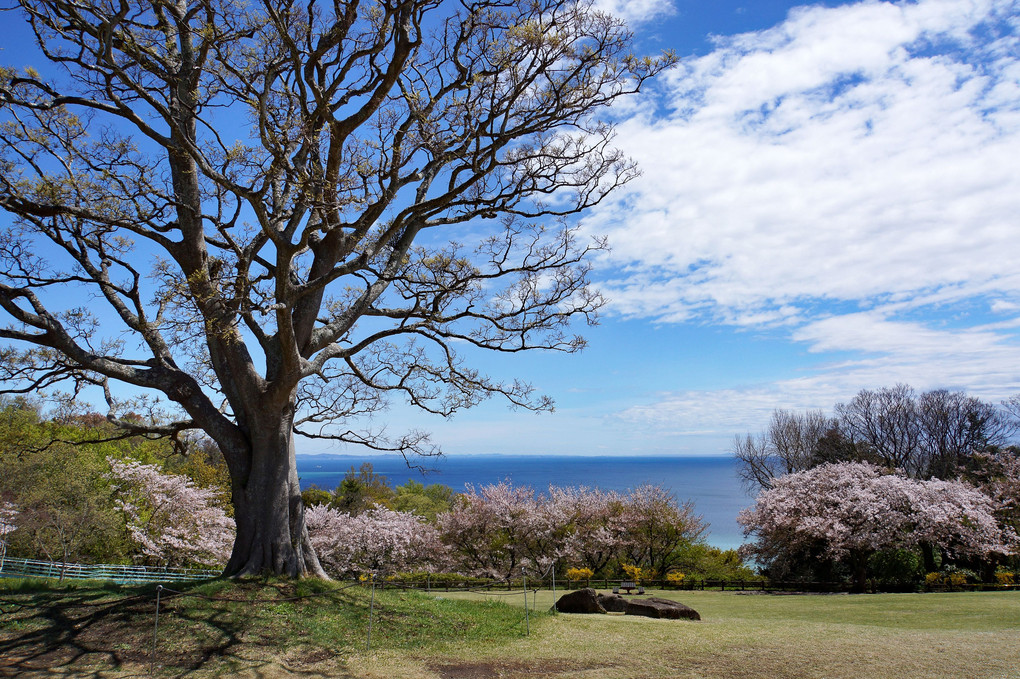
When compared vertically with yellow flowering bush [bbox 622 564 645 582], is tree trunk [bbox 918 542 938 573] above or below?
above

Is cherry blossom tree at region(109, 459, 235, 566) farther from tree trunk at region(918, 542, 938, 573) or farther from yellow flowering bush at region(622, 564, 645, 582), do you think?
tree trunk at region(918, 542, 938, 573)

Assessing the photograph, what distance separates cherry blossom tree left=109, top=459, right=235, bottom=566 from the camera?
22.4 m

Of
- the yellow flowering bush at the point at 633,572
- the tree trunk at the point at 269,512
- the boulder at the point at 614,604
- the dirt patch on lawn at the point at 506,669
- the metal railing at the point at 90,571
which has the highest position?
the tree trunk at the point at 269,512

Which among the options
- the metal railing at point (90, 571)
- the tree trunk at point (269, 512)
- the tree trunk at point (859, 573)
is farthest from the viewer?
the tree trunk at point (859, 573)

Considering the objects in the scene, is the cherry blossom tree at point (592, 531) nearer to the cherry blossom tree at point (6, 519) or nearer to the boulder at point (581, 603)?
the boulder at point (581, 603)

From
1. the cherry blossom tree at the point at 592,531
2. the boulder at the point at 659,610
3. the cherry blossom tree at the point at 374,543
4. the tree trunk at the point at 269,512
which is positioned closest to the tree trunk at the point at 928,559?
the cherry blossom tree at the point at 592,531

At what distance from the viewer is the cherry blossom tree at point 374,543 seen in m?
23.6

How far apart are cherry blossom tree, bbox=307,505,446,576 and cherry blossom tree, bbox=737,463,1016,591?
13517 mm

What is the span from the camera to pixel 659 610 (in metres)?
11.0

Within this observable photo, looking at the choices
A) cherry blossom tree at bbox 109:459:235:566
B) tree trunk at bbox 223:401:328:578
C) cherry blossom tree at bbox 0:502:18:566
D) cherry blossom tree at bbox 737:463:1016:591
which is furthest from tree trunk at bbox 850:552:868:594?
cherry blossom tree at bbox 0:502:18:566

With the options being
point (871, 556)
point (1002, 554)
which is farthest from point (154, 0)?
point (1002, 554)

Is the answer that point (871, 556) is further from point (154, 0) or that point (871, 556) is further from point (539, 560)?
point (154, 0)

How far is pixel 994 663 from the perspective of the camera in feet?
21.7

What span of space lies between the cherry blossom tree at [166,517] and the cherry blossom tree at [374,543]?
4.22m
